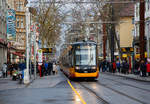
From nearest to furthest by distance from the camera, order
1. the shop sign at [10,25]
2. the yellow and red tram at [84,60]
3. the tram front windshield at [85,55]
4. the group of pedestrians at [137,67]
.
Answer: the yellow and red tram at [84,60] < the tram front windshield at [85,55] < the group of pedestrians at [137,67] < the shop sign at [10,25]

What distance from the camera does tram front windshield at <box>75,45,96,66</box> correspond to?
95.0 ft

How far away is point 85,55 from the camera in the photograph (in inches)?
1147

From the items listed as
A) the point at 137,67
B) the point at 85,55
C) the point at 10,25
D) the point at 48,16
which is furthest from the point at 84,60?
the point at 48,16

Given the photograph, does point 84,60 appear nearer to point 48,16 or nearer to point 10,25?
point 10,25

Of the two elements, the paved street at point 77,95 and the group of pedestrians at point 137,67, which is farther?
the group of pedestrians at point 137,67

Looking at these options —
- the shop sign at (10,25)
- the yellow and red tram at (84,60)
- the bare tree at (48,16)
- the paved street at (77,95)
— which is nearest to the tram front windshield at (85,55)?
the yellow and red tram at (84,60)

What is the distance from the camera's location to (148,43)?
51656mm

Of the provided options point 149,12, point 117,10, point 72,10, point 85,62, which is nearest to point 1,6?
point 72,10

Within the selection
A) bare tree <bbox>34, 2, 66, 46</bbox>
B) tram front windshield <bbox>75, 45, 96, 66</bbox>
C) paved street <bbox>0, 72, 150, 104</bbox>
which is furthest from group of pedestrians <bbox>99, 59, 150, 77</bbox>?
paved street <bbox>0, 72, 150, 104</bbox>

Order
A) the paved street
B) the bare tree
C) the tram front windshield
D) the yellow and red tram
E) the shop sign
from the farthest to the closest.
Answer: the bare tree, the shop sign, the tram front windshield, the yellow and red tram, the paved street

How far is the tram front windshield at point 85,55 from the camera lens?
95.0 ft

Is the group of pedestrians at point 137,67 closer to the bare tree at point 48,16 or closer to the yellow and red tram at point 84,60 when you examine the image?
the yellow and red tram at point 84,60

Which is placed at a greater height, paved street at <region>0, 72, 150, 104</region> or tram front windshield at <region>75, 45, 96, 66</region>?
tram front windshield at <region>75, 45, 96, 66</region>

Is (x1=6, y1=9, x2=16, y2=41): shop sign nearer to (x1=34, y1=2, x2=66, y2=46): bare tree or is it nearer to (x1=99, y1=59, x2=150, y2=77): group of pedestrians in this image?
(x1=99, y1=59, x2=150, y2=77): group of pedestrians
